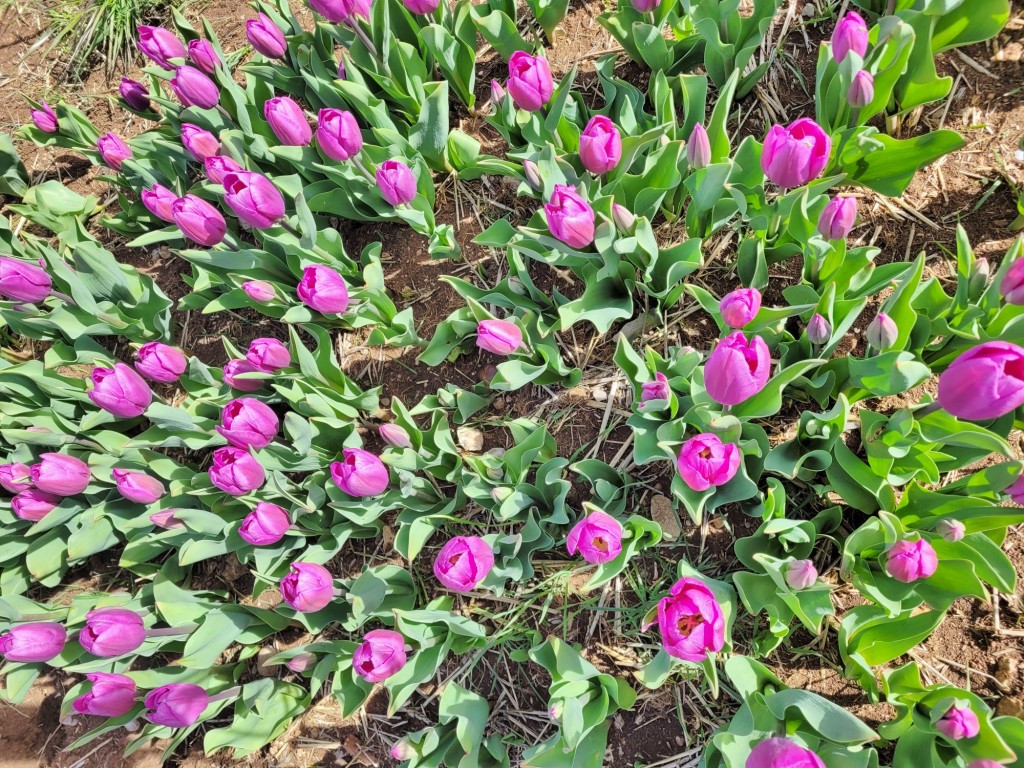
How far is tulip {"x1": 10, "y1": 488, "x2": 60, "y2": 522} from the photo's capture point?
207cm

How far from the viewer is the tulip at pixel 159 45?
2.27 metres

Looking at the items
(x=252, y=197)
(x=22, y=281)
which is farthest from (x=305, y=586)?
(x=22, y=281)

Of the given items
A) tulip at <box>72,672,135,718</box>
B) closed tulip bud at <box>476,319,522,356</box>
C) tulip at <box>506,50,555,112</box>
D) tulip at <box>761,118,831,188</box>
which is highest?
tulip at <box>506,50,555,112</box>

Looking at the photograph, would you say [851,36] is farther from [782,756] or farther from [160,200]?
[160,200]

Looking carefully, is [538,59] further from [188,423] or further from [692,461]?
[188,423]

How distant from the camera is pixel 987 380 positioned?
45.8 inches

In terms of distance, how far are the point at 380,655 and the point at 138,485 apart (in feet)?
2.97

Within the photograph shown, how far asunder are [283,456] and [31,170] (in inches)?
83.5

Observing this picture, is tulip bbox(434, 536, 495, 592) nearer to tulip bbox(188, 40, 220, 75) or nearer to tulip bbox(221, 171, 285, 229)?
tulip bbox(221, 171, 285, 229)

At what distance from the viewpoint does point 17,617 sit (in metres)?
1.99

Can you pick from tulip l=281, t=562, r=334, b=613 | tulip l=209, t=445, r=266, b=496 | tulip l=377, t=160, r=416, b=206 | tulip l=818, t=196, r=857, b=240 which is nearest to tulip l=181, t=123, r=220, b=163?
tulip l=377, t=160, r=416, b=206

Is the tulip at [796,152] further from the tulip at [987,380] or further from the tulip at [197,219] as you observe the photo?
the tulip at [197,219]

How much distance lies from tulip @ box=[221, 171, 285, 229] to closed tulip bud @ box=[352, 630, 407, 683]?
1119 millimetres

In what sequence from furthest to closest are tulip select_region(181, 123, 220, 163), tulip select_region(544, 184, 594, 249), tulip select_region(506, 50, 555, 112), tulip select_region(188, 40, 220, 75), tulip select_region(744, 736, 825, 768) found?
tulip select_region(188, 40, 220, 75) < tulip select_region(181, 123, 220, 163) < tulip select_region(506, 50, 555, 112) < tulip select_region(544, 184, 594, 249) < tulip select_region(744, 736, 825, 768)
